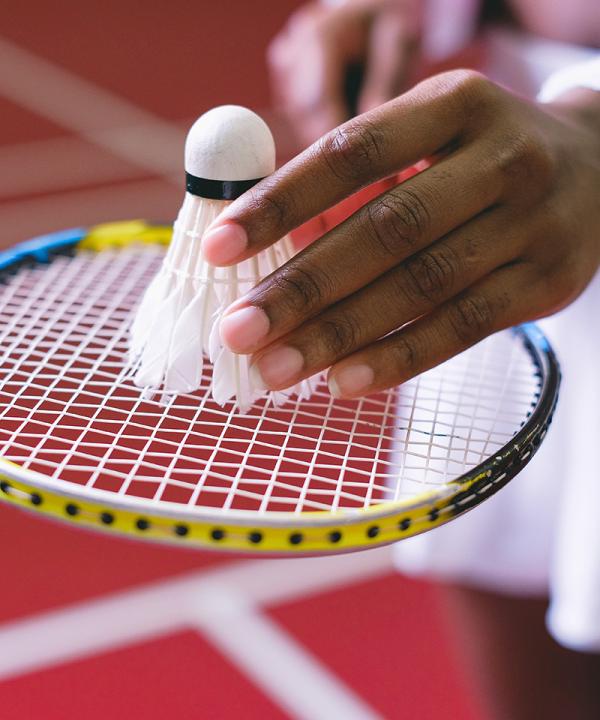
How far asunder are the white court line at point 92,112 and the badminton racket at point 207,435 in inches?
69.9

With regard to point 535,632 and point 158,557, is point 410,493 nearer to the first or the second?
point 535,632

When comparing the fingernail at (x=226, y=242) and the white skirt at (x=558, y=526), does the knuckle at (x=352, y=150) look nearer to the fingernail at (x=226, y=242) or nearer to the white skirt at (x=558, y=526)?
the fingernail at (x=226, y=242)

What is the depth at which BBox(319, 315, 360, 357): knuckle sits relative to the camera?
0.56 m

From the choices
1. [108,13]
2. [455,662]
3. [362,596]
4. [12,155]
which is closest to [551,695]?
[455,662]

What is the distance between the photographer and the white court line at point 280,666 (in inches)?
47.8

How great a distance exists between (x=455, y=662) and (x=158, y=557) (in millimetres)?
423

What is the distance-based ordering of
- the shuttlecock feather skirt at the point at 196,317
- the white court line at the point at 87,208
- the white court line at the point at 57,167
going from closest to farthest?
the shuttlecock feather skirt at the point at 196,317 < the white court line at the point at 87,208 < the white court line at the point at 57,167

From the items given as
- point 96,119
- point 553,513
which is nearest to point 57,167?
point 96,119

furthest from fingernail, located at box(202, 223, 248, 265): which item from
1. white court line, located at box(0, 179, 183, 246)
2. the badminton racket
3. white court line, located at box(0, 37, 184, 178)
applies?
white court line, located at box(0, 37, 184, 178)

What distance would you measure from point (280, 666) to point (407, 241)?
83 centimetres

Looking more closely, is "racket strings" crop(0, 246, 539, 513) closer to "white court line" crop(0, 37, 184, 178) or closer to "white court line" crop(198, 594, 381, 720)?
"white court line" crop(198, 594, 381, 720)

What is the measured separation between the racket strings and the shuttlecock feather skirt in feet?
0.05

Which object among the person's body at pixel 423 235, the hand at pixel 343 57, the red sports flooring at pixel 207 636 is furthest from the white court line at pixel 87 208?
the person's body at pixel 423 235

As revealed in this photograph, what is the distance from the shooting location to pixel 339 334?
22.1 inches
